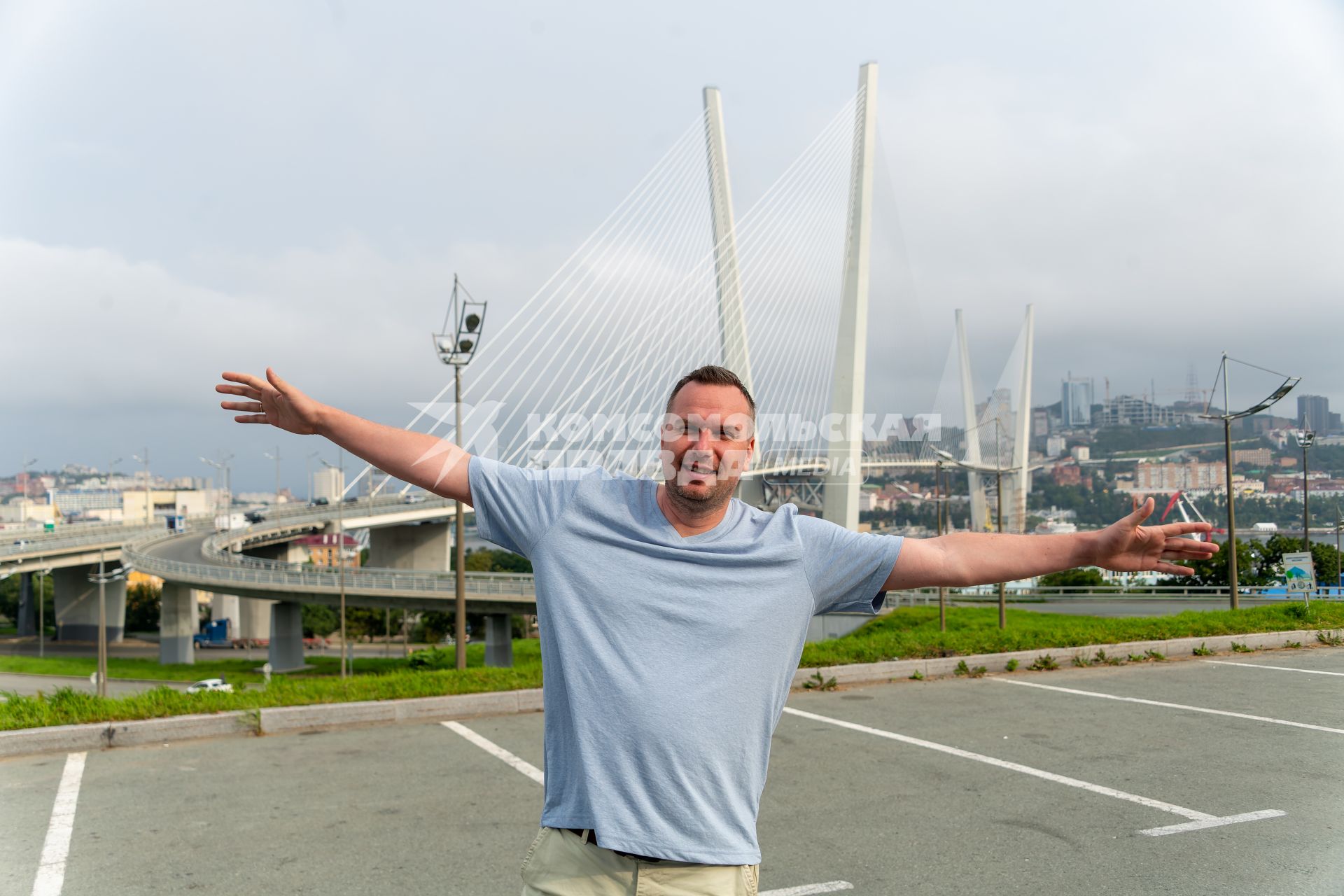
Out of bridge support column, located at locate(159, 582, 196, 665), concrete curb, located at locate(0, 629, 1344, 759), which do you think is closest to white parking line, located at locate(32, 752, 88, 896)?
concrete curb, located at locate(0, 629, 1344, 759)

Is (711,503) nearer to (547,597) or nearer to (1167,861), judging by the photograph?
(547,597)

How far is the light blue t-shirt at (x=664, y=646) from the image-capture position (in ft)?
5.85

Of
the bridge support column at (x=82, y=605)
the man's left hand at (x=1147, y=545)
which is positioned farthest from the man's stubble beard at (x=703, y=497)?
the bridge support column at (x=82, y=605)

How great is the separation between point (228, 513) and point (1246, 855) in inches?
2910

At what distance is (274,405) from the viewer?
2076 mm

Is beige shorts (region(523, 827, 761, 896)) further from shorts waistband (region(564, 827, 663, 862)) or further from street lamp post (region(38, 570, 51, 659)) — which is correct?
street lamp post (region(38, 570, 51, 659))

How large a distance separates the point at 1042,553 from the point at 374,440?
143 cm

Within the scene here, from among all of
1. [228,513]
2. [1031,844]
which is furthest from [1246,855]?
[228,513]

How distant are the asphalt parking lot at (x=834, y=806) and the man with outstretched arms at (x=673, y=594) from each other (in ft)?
8.16

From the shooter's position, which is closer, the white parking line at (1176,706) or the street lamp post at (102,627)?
the white parking line at (1176,706)

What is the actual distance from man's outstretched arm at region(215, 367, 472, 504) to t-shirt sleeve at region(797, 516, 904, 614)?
75 centimetres

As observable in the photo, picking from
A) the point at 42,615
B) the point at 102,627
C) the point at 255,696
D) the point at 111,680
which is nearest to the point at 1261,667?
the point at 255,696

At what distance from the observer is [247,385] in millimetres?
2084

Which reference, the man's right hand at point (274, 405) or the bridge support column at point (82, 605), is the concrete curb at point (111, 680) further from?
the man's right hand at point (274, 405)
